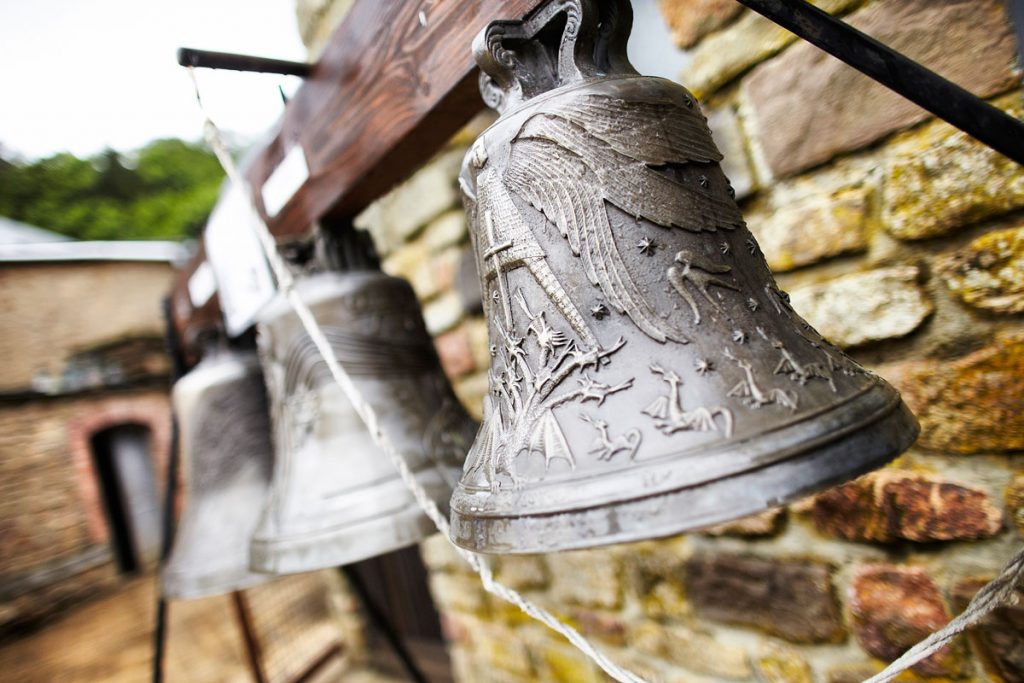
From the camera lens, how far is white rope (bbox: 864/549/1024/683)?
0.58 m

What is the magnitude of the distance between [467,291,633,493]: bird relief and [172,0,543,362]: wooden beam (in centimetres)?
38

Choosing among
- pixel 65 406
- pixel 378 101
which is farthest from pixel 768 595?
pixel 65 406

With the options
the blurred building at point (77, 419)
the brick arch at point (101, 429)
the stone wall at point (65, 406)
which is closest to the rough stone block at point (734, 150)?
the blurred building at point (77, 419)

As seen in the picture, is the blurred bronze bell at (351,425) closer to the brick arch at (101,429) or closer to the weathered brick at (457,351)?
the weathered brick at (457,351)

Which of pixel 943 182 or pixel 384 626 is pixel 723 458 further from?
pixel 384 626

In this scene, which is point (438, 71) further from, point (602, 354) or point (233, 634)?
point (233, 634)

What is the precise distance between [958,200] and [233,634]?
6064 mm

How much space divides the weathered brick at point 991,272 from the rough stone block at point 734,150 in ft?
1.17

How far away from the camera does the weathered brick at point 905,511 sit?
892 millimetres

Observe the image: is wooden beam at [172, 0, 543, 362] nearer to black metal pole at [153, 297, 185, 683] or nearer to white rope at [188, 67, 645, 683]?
white rope at [188, 67, 645, 683]

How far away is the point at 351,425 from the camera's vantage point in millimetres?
1079

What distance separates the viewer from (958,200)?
86 cm

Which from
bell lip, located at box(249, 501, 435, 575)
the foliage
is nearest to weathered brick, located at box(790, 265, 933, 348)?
bell lip, located at box(249, 501, 435, 575)

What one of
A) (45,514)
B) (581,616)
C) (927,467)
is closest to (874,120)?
(927,467)
